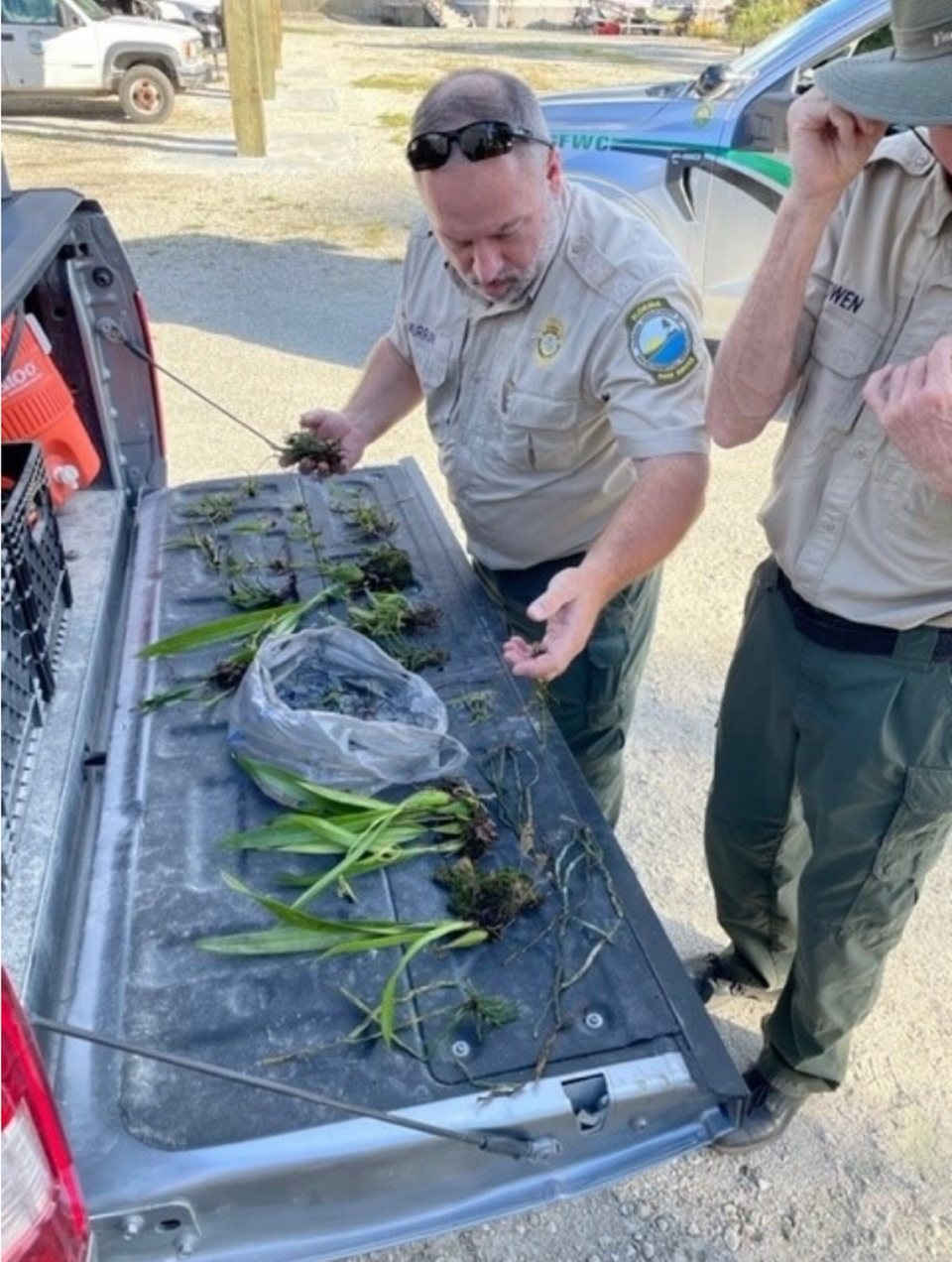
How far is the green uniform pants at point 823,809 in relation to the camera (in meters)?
1.97

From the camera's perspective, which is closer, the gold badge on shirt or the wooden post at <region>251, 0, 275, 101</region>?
the gold badge on shirt

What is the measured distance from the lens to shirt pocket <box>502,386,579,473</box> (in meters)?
2.31

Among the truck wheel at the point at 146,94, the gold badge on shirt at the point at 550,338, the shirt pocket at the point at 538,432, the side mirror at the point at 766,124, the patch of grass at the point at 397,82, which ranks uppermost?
the gold badge on shirt at the point at 550,338

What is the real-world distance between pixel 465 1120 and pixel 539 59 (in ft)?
81.5

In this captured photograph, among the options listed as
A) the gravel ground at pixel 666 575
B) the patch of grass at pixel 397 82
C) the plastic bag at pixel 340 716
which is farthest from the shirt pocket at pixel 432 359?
the patch of grass at pixel 397 82

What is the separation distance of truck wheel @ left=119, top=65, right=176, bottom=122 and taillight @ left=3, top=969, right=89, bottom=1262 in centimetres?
1650

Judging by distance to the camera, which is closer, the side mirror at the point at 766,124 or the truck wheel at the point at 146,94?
the side mirror at the point at 766,124

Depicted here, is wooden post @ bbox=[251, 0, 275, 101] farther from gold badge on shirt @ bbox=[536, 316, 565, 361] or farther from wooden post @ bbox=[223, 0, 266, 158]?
gold badge on shirt @ bbox=[536, 316, 565, 361]

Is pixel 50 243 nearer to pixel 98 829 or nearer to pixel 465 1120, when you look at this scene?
pixel 98 829

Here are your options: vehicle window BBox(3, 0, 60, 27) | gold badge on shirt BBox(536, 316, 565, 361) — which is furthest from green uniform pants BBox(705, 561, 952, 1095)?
vehicle window BBox(3, 0, 60, 27)

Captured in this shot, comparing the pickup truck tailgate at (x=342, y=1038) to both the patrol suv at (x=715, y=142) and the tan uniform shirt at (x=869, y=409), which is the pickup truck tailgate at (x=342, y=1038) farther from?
the patrol suv at (x=715, y=142)

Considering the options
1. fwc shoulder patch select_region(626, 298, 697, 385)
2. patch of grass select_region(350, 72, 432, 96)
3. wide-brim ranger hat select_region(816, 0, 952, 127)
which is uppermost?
wide-brim ranger hat select_region(816, 0, 952, 127)

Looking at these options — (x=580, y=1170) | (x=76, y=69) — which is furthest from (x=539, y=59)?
(x=580, y=1170)

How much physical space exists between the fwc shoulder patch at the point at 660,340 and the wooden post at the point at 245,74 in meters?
11.5
